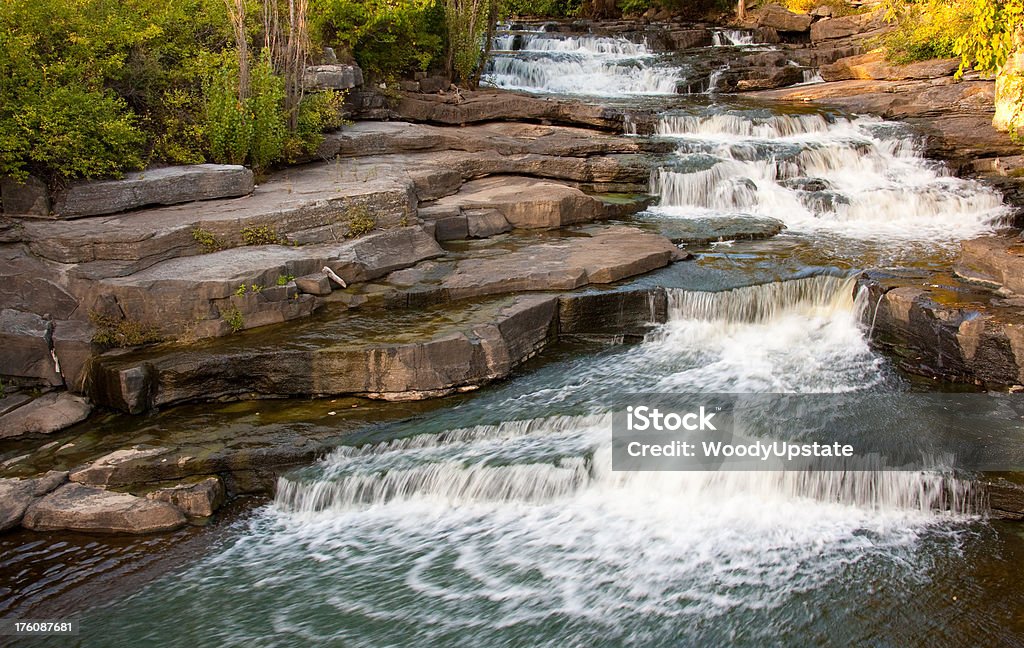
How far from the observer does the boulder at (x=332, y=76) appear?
12592 mm

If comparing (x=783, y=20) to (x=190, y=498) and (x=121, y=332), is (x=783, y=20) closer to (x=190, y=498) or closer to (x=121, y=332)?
(x=121, y=332)

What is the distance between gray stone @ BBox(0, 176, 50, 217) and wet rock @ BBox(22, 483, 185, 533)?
3.69 m

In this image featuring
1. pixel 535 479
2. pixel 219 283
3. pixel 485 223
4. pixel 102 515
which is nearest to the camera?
pixel 102 515

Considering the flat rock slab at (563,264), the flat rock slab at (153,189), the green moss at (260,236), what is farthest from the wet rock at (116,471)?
the flat rock slab at (563,264)

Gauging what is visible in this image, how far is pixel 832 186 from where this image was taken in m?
12.9

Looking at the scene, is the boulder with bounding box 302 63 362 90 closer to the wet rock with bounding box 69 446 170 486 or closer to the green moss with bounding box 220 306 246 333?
the green moss with bounding box 220 306 246 333

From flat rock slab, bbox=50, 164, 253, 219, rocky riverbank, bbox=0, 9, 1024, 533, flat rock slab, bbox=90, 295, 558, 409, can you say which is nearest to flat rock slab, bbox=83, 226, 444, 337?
rocky riverbank, bbox=0, 9, 1024, 533

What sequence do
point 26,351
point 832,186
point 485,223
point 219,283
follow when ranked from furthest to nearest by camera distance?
point 832,186, point 485,223, point 219,283, point 26,351

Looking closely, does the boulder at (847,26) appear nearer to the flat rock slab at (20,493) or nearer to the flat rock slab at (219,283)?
the flat rock slab at (219,283)

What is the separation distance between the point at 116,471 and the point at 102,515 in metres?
0.45

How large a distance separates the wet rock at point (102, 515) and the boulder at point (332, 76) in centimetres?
767

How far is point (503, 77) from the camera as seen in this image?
18.8 meters

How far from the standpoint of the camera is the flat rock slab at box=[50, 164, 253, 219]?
8930 mm

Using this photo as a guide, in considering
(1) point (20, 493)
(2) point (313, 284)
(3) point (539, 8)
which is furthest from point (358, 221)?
(3) point (539, 8)
